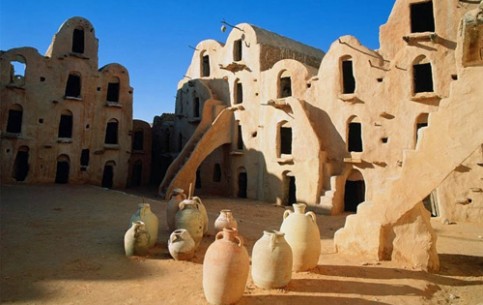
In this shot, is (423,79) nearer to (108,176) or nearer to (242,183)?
(242,183)

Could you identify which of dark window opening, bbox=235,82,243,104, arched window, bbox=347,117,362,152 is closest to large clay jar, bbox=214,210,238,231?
arched window, bbox=347,117,362,152

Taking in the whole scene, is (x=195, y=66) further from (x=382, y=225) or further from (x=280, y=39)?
(x=382, y=225)

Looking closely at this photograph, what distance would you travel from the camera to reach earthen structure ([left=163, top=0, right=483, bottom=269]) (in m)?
7.92

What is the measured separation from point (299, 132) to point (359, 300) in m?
12.8

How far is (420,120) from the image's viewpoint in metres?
15.5

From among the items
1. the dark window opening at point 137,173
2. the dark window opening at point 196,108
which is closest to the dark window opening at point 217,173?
the dark window opening at point 196,108

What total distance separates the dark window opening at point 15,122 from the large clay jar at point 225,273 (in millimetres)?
20519

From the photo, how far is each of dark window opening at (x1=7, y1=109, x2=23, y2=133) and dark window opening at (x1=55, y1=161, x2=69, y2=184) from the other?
3.18 metres

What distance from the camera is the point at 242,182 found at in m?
22.6

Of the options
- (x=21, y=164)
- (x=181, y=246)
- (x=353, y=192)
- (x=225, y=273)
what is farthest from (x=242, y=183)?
(x=225, y=273)

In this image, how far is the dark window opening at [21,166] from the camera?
20750mm

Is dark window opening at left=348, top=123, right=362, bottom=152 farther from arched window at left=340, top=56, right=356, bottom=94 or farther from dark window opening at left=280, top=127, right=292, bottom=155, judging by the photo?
dark window opening at left=280, top=127, right=292, bottom=155

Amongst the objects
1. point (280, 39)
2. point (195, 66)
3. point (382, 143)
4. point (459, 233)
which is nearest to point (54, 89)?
point (195, 66)

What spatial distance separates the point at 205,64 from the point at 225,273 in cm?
2335
